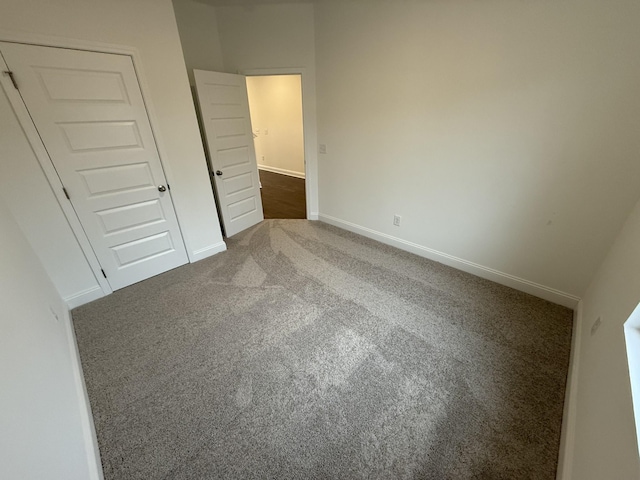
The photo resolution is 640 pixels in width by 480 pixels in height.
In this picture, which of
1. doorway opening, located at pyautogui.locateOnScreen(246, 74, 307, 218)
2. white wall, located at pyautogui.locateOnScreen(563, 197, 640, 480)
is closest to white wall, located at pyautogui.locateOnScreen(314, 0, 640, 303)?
white wall, located at pyautogui.locateOnScreen(563, 197, 640, 480)

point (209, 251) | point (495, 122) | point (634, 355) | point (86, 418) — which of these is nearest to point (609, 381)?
point (634, 355)

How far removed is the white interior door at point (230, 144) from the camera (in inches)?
116

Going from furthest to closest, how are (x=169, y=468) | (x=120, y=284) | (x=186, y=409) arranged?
(x=120, y=284)
(x=186, y=409)
(x=169, y=468)

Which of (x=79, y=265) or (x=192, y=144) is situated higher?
(x=192, y=144)

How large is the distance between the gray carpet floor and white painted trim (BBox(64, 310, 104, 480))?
4cm

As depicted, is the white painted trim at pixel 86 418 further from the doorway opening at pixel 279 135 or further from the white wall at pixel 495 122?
the doorway opening at pixel 279 135

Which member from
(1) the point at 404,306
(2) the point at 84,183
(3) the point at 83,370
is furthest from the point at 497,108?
(3) the point at 83,370

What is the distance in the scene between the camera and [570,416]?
134cm

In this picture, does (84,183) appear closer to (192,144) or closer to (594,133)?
(192,144)

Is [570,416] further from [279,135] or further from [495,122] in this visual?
[279,135]

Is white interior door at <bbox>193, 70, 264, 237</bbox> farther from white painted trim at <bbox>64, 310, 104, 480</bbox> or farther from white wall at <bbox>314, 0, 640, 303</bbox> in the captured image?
white painted trim at <bbox>64, 310, 104, 480</bbox>

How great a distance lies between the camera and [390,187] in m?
3.05

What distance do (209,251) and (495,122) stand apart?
3.25 metres

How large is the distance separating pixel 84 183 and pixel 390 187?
3.03m
